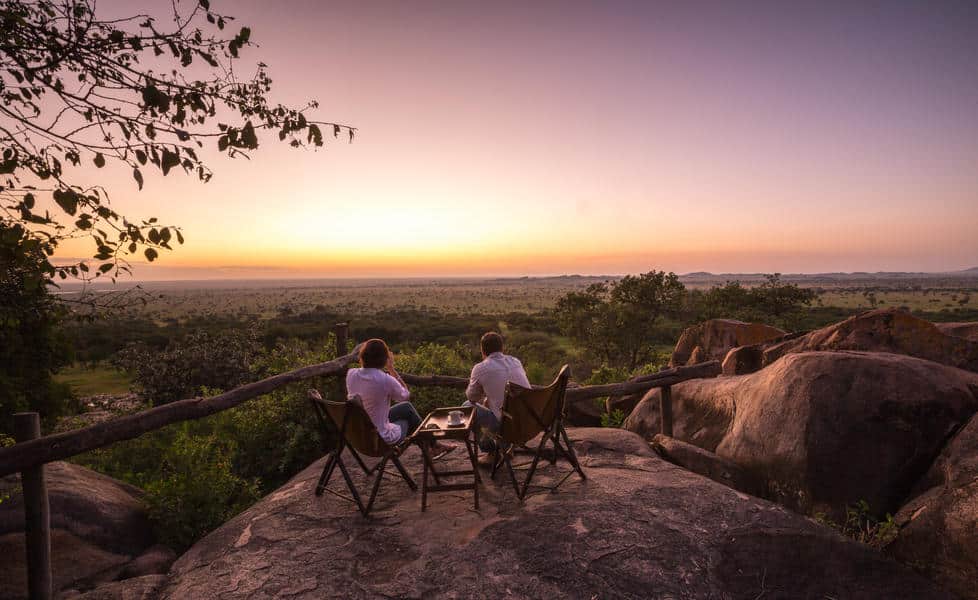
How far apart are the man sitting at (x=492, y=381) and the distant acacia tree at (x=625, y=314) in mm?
14547

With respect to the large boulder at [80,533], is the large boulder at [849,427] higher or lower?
higher

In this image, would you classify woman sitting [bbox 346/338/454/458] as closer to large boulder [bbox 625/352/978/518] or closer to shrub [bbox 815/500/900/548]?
large boulder [bbox 625/352/978/518]

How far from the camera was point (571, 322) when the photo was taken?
21.0 m

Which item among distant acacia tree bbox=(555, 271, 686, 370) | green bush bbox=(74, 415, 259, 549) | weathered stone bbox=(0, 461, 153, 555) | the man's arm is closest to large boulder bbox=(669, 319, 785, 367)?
the man's arm

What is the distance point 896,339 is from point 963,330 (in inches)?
39.6

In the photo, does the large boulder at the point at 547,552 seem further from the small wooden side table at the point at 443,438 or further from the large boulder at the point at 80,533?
the large boulder at the point at 80,533

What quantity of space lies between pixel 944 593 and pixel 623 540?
84.0 inches

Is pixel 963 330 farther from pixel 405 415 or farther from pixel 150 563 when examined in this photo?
pixel 150 563

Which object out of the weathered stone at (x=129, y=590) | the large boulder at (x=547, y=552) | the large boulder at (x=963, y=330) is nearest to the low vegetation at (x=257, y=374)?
the large boulder at (x=547, y=552)

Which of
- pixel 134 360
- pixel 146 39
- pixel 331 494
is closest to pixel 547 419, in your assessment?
pixel 331 494

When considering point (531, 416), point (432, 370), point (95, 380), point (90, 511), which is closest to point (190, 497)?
point (90, 511)

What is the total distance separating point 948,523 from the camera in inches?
151

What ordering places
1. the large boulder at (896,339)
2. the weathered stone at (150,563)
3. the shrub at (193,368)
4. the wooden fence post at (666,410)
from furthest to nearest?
1. the shrub at (193,368)
2. the wooden fence post at (666,410)
3. the large boulder at (896,339)
4. the weathered stone at (150,563)

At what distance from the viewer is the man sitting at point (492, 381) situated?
16.6 ft
